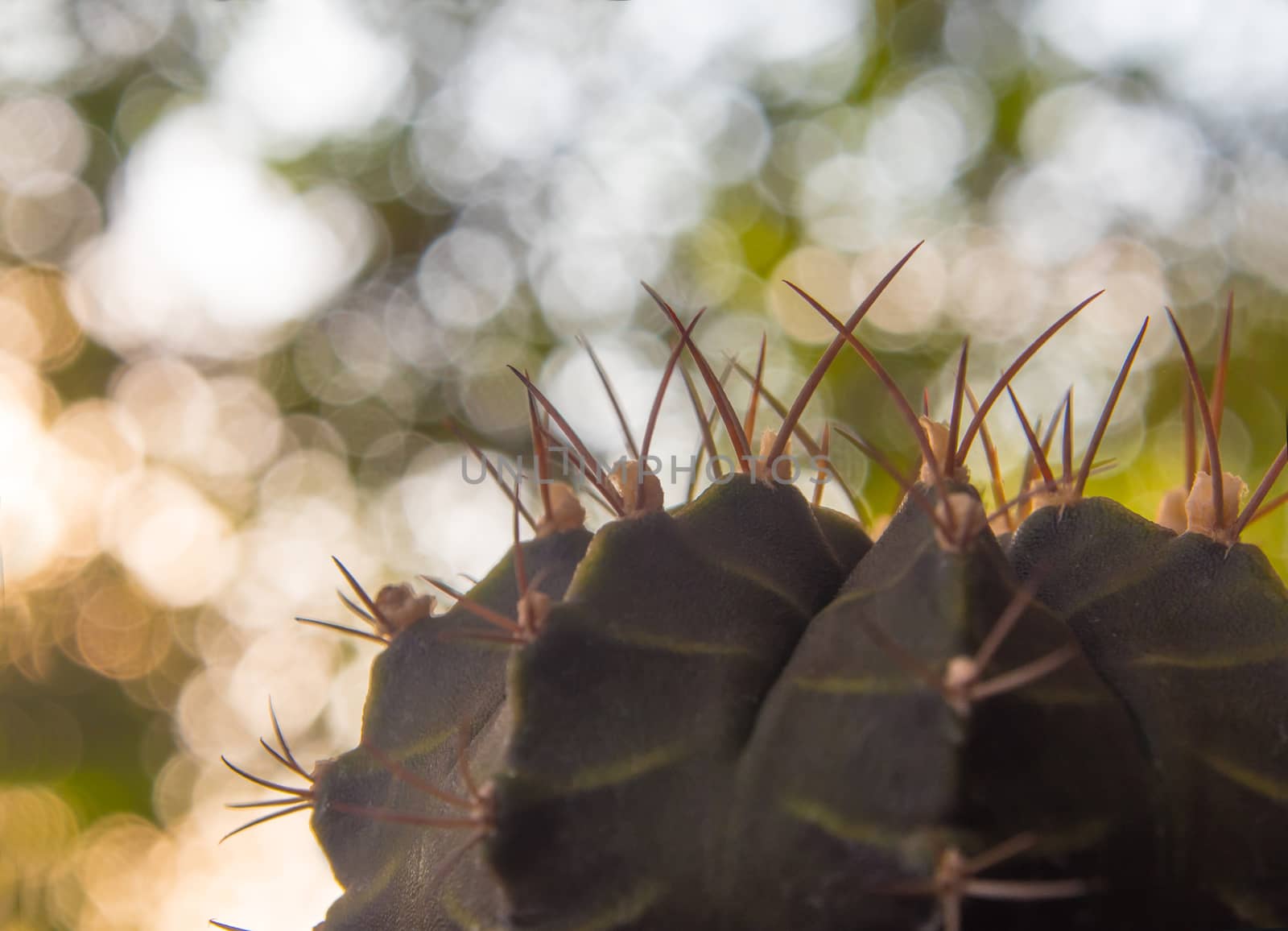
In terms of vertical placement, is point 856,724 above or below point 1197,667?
below

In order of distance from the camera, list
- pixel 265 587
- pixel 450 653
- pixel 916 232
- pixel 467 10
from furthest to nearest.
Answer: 1. pixel 265 587
2. pixel 467 10
3. pixel 916 232
4. pixel 450 653

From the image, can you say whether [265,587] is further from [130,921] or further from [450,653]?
[450,653]

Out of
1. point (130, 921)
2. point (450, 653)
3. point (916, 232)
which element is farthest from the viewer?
point (130, 921)

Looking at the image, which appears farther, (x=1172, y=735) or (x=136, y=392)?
(x=136, y=392)

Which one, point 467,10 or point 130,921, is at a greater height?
point 467,10

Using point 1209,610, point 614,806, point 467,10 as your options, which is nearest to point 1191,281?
point 467,10

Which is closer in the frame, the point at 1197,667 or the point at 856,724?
the point at 856,724

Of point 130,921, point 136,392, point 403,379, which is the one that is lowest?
point 130,921
